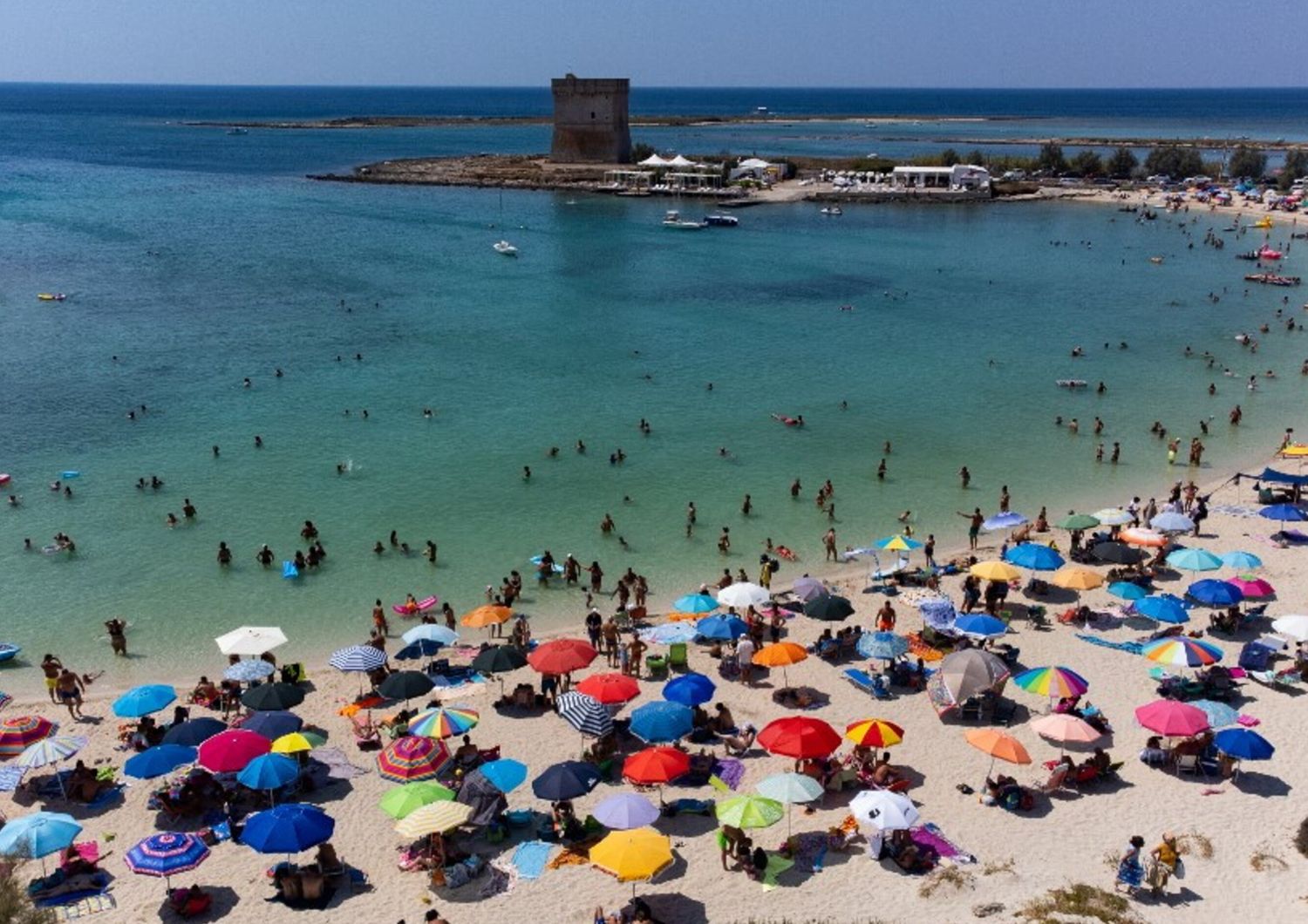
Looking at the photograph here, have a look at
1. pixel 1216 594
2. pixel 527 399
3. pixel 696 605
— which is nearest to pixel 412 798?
pixel 696 605

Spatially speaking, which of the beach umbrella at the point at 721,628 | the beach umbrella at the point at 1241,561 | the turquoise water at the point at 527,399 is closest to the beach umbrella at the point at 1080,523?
the beach umbrella at the point at 1241,561

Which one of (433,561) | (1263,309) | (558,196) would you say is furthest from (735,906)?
(558,196)

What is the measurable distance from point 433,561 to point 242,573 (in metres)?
4.45

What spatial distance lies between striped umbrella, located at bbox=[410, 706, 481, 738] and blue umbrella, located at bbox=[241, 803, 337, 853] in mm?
2571

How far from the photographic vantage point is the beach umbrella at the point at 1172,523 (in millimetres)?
23375

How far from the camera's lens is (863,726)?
15430 millimetres

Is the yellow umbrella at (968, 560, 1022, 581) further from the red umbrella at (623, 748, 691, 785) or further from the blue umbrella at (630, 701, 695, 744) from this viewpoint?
the red umbrella at (623, 748, 691, 785)

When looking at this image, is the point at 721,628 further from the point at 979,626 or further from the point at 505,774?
the point at 505,774

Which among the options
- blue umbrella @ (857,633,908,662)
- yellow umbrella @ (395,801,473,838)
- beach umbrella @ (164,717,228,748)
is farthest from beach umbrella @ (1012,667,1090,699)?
beach umbrella @ (164,717,228,748)

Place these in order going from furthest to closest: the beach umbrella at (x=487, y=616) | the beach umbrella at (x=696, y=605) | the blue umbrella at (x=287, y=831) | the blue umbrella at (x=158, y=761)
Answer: the beach umbrella at (x=696, y=605), the beach umbrella at (x=487, y=616), the blue umbrella at (x=158, y=761), the blue umbrella at (x=287, y=831)

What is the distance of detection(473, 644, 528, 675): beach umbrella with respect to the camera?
58.6 feet

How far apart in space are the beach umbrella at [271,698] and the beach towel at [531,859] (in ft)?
18.0

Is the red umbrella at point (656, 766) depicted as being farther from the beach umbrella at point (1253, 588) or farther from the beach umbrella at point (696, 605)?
the beach umbrella at point (1253, 588)

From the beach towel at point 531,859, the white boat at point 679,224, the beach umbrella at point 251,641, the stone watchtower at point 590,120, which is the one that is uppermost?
the stone watchtower at point 590,120
